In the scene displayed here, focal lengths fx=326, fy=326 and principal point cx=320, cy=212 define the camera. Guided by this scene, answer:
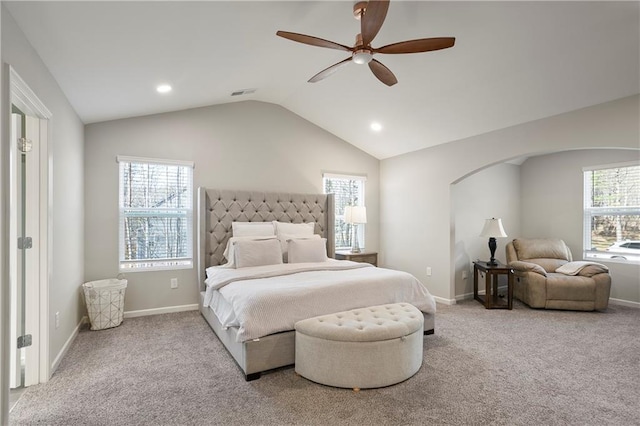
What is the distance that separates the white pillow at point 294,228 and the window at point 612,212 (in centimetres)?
457

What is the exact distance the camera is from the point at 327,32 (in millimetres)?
3023

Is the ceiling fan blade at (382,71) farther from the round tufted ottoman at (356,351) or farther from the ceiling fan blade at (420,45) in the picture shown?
the round tufted ottoman at (356,351)

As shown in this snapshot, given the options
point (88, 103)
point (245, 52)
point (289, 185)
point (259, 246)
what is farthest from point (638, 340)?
point (88, 103)

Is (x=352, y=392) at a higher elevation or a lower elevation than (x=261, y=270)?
lower

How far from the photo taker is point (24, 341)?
8.07 feet

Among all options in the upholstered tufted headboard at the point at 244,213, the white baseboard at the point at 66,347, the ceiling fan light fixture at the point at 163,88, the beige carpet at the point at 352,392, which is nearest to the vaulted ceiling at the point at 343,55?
Result: the ceiling fan light fixture at the point at 163,88

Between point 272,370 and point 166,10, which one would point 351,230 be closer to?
point 272,370

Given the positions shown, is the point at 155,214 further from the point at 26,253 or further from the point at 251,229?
the point at 26,253

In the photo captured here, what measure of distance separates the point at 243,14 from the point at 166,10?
1.79ft

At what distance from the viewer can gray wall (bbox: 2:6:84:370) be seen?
2086 millimetres

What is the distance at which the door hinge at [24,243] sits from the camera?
2416 millimetres

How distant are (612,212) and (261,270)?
544 cm

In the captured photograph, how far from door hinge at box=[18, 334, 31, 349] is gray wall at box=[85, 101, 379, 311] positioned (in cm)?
160

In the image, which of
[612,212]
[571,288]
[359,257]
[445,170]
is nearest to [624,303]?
[571,288]
